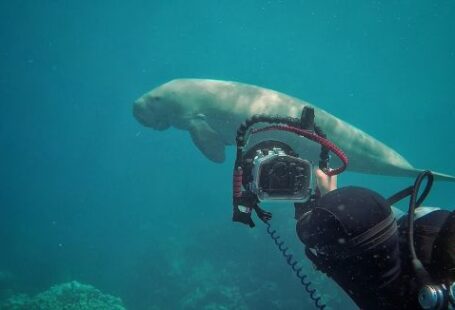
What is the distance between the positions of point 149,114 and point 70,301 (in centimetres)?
837

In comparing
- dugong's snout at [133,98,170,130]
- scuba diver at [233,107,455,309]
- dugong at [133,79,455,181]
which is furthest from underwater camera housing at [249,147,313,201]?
dugong's snout at [133,98,170,130]

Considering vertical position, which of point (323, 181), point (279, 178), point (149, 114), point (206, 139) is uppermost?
point (149, 114)

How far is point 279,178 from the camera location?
233 centimetres

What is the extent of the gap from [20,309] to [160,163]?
62.1m

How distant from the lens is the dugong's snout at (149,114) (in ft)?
34.4

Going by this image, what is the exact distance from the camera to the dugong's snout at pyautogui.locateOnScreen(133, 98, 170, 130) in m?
10.5

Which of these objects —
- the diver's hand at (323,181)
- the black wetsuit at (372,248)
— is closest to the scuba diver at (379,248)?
the black wetsuit at (372,248)

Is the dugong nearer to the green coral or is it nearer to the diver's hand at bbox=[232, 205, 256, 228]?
the diver's hand at bbox=[232, 205, 256, 228]

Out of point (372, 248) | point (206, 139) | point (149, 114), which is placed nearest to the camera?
point (372, 248)

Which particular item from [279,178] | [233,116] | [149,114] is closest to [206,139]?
[233,116]

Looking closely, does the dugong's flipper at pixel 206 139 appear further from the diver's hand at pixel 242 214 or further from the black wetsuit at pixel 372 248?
the black wetsuit at pixel 372 248

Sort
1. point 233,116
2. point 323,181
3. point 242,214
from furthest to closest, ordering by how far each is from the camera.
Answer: point 233,116, point 323,181, point 242,214

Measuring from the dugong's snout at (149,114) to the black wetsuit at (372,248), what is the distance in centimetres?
884

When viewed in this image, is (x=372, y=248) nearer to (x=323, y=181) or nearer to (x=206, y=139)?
(x=323, y=181)
